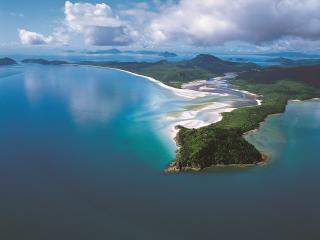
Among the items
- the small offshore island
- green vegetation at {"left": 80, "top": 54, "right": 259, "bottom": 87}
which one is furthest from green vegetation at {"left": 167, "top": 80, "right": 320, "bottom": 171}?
green vegetation at {"left": 80, "top": 54, "right": 259, "bottom": 87}

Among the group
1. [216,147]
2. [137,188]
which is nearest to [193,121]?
[216,147]

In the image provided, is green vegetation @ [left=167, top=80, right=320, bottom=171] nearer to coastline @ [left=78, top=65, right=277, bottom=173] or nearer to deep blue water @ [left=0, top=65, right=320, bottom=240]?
coastline @ [left=78, top=65, right=277, bottom=173]

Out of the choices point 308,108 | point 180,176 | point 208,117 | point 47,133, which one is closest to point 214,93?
point 308,108

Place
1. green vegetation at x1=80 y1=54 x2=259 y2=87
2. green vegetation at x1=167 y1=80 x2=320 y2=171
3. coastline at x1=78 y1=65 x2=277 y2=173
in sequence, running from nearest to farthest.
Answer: coastline at x1=78 y1=65 x2=277 y2=173 < green vegetation at x1=167 y1=80 x2=320 y2=171 < green vegetation at x1=80 y1=54 x2=259 y2=87

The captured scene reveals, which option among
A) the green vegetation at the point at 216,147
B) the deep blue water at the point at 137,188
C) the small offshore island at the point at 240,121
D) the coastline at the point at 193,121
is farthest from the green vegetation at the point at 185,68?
the deep blue water at the point at 137,188

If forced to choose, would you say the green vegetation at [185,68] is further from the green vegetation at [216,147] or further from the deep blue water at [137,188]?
the deep blue water at [137,188]

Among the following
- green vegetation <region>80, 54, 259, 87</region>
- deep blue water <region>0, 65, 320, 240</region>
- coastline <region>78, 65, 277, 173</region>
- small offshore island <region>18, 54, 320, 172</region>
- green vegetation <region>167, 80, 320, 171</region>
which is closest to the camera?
deep blue water <region>0, 65, 320, 240</region>

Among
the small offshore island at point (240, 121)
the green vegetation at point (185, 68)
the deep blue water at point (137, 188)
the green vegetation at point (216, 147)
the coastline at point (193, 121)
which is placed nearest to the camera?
the deep blue water at point (137, 188)

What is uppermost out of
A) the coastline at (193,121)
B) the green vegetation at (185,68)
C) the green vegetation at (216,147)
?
the green vegetation at (216,147)
